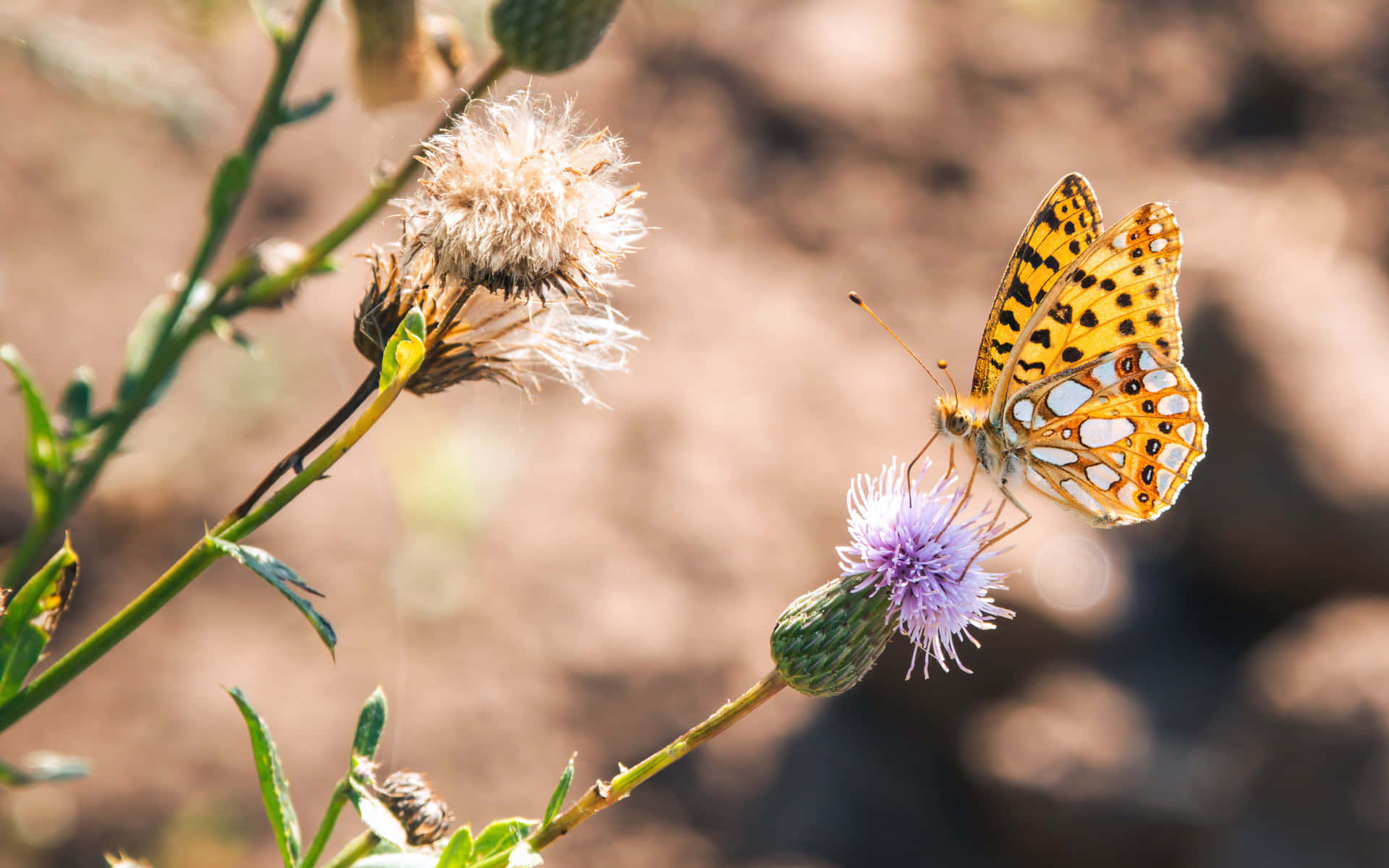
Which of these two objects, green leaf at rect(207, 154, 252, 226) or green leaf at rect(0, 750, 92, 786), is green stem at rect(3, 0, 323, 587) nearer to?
green leaf at rect(207, 154, 252, 226)

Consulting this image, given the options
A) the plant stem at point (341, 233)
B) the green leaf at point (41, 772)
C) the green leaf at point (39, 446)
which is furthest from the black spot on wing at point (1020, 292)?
the green leaf at point (41, 772)

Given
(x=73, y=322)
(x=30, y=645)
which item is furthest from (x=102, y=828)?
(x=30, y=645)

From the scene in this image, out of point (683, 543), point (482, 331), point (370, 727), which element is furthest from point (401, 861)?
point (683, 543)

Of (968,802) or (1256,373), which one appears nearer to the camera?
(968,802)

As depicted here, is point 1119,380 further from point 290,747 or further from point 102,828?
point 102,828

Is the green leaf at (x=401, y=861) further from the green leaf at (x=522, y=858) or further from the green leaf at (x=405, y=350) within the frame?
the green leaf at (x=405, y=350)

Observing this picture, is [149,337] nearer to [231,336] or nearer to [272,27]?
[231,336]
